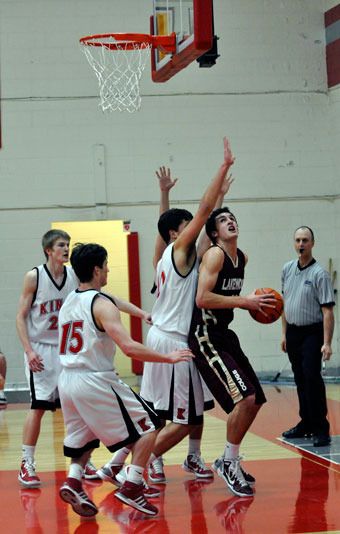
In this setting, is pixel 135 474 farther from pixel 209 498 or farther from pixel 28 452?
A: pixel 28 452

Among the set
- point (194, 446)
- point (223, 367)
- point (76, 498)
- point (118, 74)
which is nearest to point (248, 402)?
point (223, 367)

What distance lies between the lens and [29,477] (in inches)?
271

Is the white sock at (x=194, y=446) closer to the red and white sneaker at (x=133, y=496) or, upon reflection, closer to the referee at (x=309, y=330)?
the red and white sneaker at (x=133, y=496)

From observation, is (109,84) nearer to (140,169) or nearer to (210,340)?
(140,169)

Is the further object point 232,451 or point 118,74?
point 118,74

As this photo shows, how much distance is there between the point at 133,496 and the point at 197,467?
132cm

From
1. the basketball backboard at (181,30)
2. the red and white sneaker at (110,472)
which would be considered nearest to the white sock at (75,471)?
the red and white sneaker at (110,472)

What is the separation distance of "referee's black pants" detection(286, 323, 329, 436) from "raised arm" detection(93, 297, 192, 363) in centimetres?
302

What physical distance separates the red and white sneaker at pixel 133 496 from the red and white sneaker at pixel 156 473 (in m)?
1.11

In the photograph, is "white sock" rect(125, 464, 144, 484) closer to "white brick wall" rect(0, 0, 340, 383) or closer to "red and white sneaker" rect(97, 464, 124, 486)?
Result: "red and white sneaker" rect(97, 464, 124, 486)

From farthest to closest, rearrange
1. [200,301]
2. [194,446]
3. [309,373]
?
[309,373], [194,446], [200,301]

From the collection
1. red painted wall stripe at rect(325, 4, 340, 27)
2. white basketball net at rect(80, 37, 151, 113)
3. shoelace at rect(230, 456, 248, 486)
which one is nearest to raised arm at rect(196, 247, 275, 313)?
shoelace at rect(230, 456, 248, 486)

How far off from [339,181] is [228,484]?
894 cm

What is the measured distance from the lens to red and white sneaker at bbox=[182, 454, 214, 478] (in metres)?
6.95
